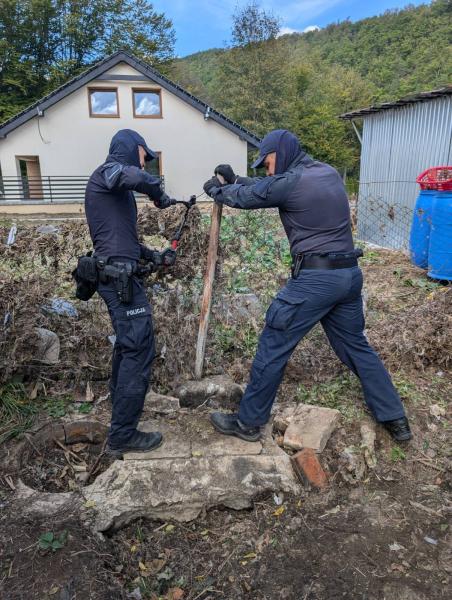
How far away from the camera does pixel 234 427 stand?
9.49ft

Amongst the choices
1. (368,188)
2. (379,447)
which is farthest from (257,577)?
(368,188)

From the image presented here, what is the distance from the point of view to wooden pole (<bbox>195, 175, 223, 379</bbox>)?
10.5 ft

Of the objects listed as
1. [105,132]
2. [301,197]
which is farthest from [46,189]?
[301,197]

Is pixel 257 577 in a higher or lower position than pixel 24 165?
lower

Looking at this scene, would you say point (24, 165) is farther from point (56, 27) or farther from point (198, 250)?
point (198, 250)

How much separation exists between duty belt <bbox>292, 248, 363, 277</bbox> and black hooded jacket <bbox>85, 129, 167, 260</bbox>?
997 mm

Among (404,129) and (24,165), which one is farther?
(24,165)

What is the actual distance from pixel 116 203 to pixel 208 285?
3.16 ft

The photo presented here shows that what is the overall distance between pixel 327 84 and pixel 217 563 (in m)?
50.4

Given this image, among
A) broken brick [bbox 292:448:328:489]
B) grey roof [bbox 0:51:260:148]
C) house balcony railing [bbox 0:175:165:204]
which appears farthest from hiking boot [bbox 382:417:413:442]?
grey roof [bbox 0:51:260:148]

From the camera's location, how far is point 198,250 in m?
3.37

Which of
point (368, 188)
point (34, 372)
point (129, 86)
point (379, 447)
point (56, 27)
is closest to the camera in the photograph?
point (379, 447)

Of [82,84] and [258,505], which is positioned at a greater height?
[82,84]

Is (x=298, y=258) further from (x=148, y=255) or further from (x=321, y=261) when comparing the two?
(x=148, y=255)
